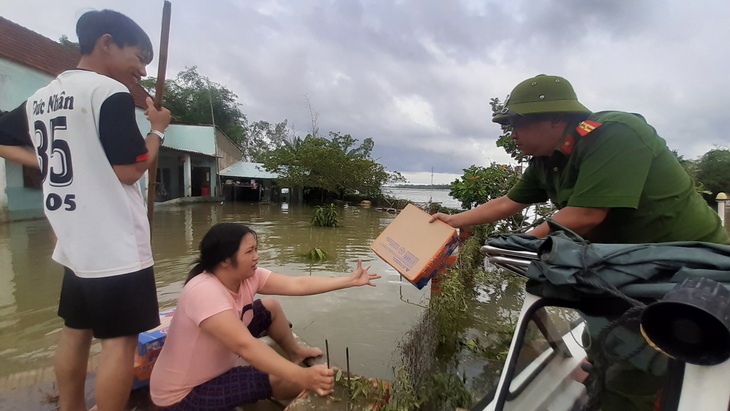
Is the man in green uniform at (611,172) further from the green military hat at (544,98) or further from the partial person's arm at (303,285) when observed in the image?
the partial person's arm at (303,285)

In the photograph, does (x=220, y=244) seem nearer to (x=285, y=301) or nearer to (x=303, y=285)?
(x=303, y=285)

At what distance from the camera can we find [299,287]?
7.47ft

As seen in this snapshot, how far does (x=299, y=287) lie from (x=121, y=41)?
1.60 metres

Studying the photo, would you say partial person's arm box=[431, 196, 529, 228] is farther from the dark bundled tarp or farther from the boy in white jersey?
the boy in white jersey

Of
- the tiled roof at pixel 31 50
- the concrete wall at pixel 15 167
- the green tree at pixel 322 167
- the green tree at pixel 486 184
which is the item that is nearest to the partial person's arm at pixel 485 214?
the green tree at pixel 486 184

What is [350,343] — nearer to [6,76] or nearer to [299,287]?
[299,287]

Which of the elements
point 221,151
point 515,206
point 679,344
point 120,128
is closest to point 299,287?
point 120,128

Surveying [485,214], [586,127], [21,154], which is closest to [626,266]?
[586,127]

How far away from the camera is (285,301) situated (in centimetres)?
480

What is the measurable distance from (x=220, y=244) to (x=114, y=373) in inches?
27.8

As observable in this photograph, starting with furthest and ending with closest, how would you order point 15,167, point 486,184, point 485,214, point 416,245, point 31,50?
point 31,50
point 15,167
point 486,184
point 485,214
point 416,245

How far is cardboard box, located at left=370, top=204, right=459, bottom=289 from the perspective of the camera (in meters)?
2.38

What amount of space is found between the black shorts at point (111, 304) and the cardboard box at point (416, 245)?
4.52 feet

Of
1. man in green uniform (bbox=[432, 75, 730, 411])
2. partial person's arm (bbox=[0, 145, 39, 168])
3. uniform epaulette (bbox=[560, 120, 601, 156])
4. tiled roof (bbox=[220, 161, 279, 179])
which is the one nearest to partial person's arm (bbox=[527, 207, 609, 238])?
man in green uniform (bbox=[432, 75, 730, 411])
